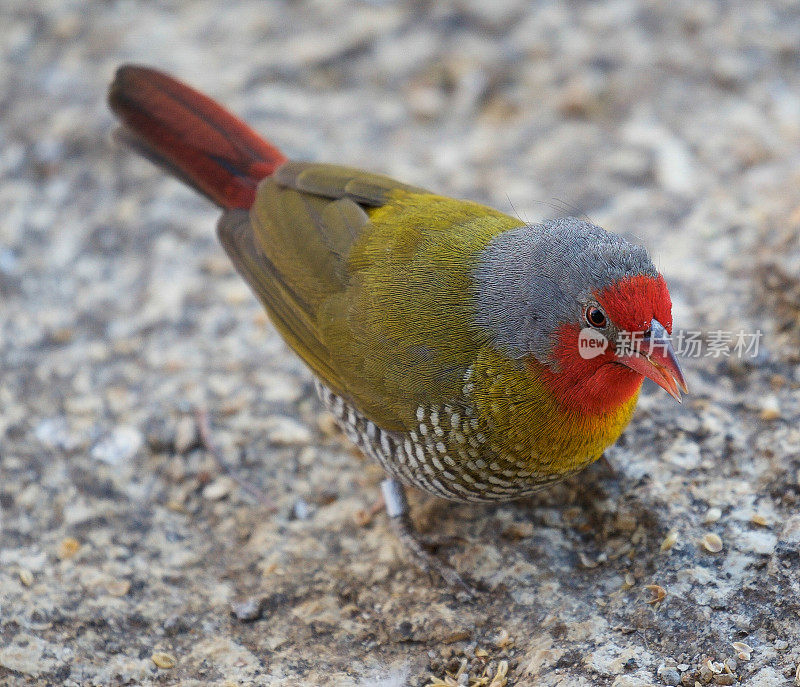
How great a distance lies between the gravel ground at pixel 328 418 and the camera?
263 centimetres

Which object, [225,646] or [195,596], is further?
[195,596]

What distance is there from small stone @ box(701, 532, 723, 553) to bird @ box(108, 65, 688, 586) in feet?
1.38

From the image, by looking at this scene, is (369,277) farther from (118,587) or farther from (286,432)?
(118,587)

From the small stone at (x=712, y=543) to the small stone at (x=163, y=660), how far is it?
1.68m

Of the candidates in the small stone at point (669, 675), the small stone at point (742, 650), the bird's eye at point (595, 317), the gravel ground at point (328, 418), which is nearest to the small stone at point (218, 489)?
the gravel ground at point (328, 418)

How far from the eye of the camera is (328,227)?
10.3ft

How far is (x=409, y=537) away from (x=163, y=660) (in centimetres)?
89

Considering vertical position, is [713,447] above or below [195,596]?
above

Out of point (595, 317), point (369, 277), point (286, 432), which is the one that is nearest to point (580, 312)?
point (595, 317)

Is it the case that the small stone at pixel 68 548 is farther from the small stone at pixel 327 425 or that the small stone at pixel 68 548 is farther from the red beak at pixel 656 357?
the red beak at pixel 656 357

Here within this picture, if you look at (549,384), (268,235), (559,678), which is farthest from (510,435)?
(268,235)

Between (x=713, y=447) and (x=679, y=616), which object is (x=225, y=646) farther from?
(x=713, y=447)

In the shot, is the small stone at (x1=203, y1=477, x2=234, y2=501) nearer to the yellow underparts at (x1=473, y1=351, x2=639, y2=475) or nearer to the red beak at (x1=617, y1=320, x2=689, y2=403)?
the yellow underparts at (x1=473, y1=351, x2=639, y2=475)

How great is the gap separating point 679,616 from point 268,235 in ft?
6.32
